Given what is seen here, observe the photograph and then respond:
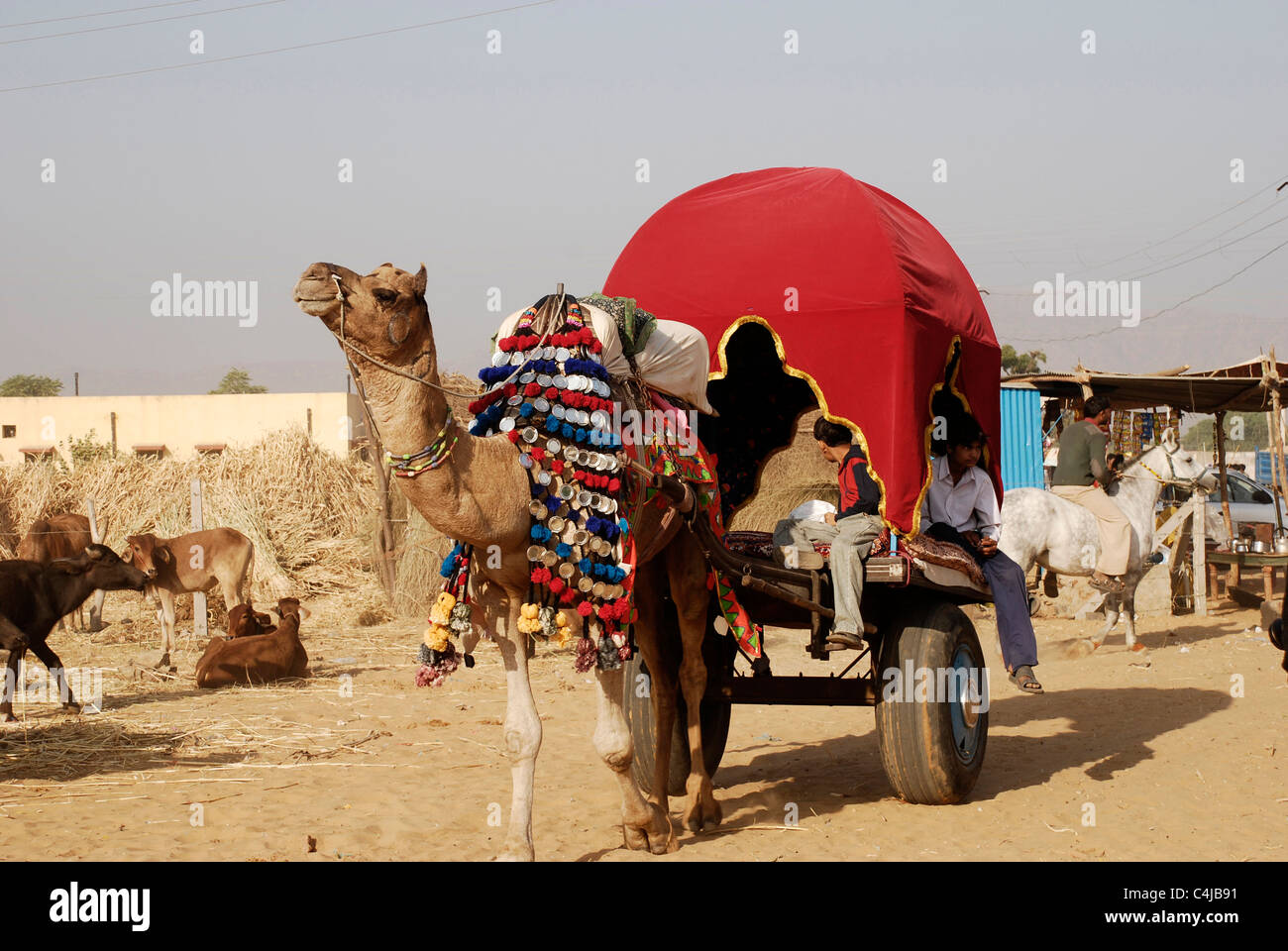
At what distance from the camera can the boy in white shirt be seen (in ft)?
24.6

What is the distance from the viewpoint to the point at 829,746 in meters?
9.34

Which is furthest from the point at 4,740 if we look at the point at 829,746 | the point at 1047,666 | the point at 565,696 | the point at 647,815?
the point at 1047,666

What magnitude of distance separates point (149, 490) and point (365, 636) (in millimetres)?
6271

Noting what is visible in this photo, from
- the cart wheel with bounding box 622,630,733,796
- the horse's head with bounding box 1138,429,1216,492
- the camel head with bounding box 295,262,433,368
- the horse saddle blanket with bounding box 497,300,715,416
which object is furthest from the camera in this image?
the horse's head with bounding box 1138,429,1216,492

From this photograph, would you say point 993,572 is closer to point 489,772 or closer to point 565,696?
point 489,772

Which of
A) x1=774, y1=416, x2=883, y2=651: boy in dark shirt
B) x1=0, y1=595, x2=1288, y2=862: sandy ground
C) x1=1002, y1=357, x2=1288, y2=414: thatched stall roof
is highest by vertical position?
x1=1002, y1=357, x2=1288, y2=414: thatched stall roof

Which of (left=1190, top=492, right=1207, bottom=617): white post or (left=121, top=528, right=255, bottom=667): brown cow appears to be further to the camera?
(left=1190, top=492, right=1207, bottom=617): white post

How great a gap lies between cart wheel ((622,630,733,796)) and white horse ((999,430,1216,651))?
725 centimetres

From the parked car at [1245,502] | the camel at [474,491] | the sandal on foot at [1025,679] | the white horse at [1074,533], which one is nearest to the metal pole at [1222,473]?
the parked car at [1245,502]

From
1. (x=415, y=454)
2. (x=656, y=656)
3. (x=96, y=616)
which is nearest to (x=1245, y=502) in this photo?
(x=656, y=656)

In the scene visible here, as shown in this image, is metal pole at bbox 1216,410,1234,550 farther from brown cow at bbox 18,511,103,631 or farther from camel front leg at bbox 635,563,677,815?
brown cow at bbox 18,511,103,631

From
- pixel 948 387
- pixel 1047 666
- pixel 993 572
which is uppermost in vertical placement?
pixel 948 387

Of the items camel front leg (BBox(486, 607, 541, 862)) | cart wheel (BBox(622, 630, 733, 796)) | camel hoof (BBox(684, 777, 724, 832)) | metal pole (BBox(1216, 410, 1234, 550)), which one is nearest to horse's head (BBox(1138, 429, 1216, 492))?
metal pole (BBox(1216, 410, 1234, 550))

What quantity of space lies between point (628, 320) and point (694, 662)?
6.84ft
